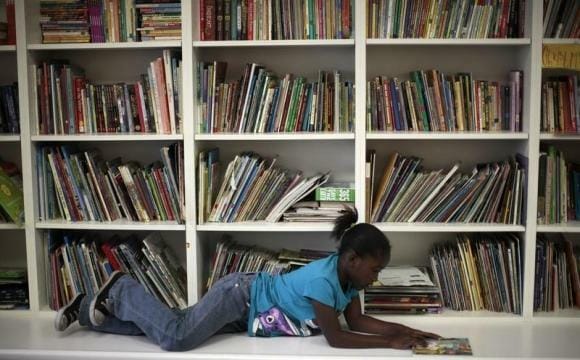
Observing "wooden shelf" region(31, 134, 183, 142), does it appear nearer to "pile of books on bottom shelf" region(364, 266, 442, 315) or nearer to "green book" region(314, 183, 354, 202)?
"green book" region(314, 183, 354, 202)

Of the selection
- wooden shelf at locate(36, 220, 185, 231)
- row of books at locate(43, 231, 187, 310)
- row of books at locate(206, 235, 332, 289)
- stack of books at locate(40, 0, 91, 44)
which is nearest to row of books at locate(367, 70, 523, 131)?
row of books at locate(206, 235, 332, 289)

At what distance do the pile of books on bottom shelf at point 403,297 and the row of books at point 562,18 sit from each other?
3.90 feet

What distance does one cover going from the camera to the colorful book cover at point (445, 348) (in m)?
2.36

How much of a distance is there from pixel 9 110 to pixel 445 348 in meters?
2.13

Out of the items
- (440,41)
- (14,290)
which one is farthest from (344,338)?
(14,290)

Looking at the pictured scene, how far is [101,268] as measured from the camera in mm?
2900

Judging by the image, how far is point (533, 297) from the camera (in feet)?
9.04

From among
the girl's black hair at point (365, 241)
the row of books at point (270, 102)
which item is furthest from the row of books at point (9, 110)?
the girl's black hair at point (365, 241)

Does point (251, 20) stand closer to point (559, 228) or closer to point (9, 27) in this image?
point (9, 27)

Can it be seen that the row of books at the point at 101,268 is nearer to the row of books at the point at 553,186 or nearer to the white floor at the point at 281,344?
the white floor at the point at 281,344

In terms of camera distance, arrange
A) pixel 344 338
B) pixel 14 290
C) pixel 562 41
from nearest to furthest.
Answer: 1. pixel 344 338
2. pixel 562 41
3. pixel 14 290

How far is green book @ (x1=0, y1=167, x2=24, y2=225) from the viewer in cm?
284

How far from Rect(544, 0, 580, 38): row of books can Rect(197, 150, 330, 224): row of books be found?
1143 millimetres

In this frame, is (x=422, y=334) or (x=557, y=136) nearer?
(x=422, y=334)
